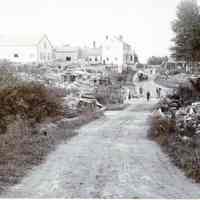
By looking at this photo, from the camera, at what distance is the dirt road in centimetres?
323

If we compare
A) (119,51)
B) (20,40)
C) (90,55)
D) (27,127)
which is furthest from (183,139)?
(90,55)

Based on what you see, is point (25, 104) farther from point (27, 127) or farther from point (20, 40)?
point (20, 40)

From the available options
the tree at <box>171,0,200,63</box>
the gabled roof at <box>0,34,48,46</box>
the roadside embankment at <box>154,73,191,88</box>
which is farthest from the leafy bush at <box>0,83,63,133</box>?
the roadside embankment at <box>154,73,191,88</box>

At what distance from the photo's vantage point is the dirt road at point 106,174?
323cm

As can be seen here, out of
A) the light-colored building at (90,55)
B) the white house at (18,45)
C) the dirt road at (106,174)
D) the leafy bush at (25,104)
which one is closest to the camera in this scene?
the dirt road at (106,174)

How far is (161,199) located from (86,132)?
15.1 ft

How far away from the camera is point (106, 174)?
3902 millimetres

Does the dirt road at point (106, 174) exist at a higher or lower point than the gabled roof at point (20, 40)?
lower

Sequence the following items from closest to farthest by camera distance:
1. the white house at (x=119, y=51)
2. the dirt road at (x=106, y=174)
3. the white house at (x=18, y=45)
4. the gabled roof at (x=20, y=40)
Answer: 1. the dirt road at (x=106, y=174)
2. the white house at (x=119, y=51)
3. the gabled roof at (x=20, y=40)
4. the white house at (x=18, y=45)

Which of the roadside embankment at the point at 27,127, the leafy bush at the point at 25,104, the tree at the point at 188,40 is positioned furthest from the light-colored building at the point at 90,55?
the leafy bush at the point at 25,104

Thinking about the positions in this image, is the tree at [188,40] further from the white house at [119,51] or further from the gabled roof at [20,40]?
the gabled roof at [20,40]

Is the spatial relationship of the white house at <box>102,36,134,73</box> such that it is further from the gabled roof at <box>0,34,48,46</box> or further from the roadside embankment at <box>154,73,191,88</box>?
the gabled roof at <box>0,34,48,46</box>

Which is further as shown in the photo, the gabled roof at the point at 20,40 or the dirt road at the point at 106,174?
the gabled roof at the point at 20,40

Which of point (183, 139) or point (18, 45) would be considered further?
point (18, 45)
